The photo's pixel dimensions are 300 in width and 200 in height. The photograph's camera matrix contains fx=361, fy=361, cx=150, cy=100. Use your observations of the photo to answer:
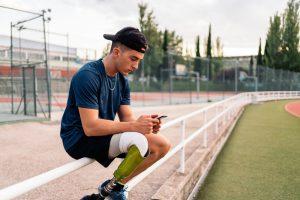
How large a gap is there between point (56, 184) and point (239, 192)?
2.47 meters

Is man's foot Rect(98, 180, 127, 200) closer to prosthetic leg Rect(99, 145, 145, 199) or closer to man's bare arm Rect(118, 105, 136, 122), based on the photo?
prosthetic leg Rect(99, 145, 145, 199)

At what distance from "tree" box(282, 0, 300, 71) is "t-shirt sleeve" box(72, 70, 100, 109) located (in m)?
56.0

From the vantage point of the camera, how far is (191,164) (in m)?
5.43

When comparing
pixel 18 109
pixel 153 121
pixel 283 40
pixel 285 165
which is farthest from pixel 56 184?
pixel 283 40

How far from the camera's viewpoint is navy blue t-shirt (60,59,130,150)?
8.11 feet

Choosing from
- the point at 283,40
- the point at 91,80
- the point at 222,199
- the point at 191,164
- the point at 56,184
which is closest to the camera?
the point at 91,80

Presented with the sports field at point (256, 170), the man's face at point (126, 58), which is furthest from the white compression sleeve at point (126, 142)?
the sports field at point (256, 170)

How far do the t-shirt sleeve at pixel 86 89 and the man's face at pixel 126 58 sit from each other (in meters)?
0.24

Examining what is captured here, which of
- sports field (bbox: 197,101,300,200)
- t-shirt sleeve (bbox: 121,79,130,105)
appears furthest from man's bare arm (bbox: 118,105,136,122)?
sports field (bbox: 197,101,300,200)

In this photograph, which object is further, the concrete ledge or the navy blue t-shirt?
the concrete ledge

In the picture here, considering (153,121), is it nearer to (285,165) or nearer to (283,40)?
(285,165)

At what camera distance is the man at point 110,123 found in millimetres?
2469

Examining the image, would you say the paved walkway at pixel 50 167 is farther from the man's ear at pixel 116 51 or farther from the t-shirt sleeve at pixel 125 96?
the man's ear at pixel 116 51

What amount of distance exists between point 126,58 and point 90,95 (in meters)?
0.40
